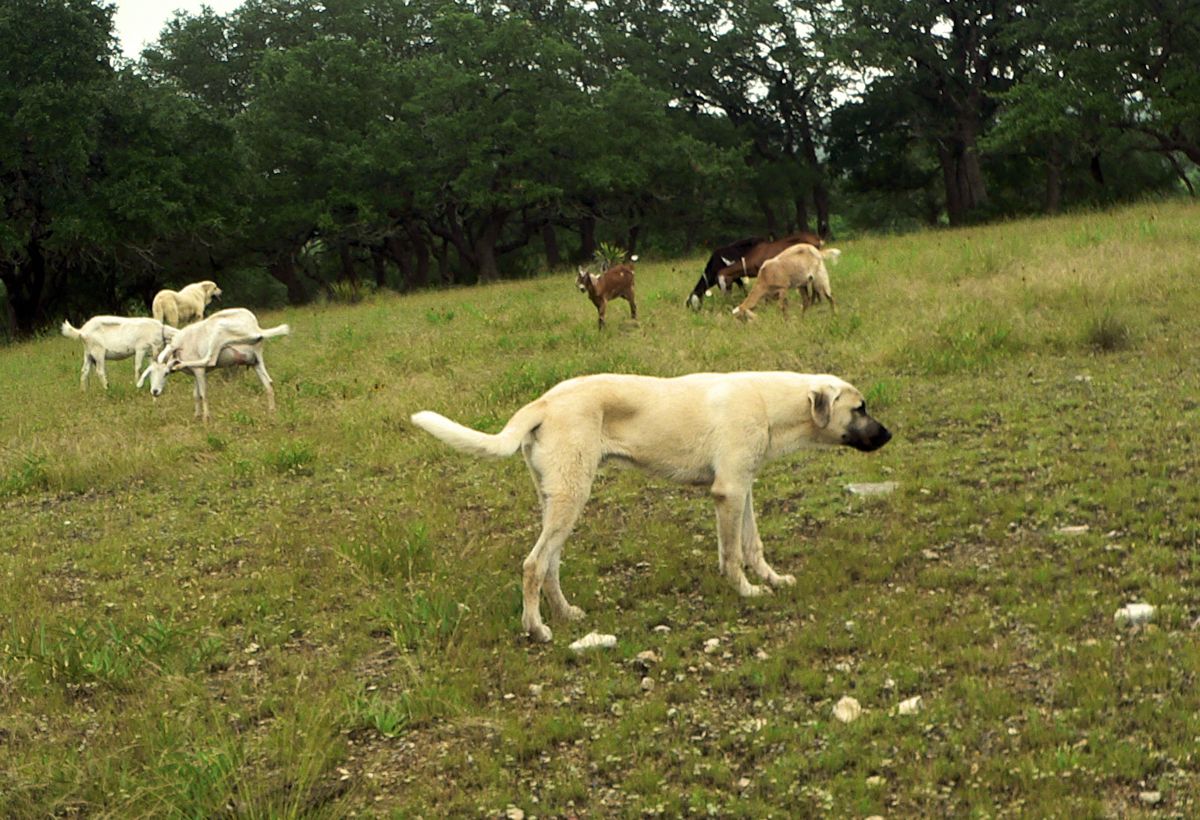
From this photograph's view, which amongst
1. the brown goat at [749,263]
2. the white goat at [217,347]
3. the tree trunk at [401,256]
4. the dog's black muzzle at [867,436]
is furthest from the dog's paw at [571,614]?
the tree trunk at [401,256]

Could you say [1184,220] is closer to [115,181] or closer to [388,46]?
[115,181]

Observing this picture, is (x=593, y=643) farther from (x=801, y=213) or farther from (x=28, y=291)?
(x=801, y=213)

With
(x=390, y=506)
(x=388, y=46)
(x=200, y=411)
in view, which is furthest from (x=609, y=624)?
(x=388, y=46)

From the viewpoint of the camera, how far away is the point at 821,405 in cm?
709

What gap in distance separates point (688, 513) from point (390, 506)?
234cm

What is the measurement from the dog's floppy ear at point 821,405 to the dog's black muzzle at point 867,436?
18 centimetres

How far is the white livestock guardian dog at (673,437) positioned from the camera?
6504 millimetres

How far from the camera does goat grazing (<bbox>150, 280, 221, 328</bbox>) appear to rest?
24.4 m

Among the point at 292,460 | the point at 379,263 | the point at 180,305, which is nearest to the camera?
the point at 292,460

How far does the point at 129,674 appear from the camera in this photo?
620 cm

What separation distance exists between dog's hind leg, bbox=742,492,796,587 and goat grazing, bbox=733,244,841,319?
9.64 metres

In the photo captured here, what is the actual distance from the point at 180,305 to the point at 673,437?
20.1 m

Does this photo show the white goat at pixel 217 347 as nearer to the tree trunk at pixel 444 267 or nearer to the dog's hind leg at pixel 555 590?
the dog's hind leg at pixel 555 590

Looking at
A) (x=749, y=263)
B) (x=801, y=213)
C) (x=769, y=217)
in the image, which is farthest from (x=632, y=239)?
(x=749, y=263)
